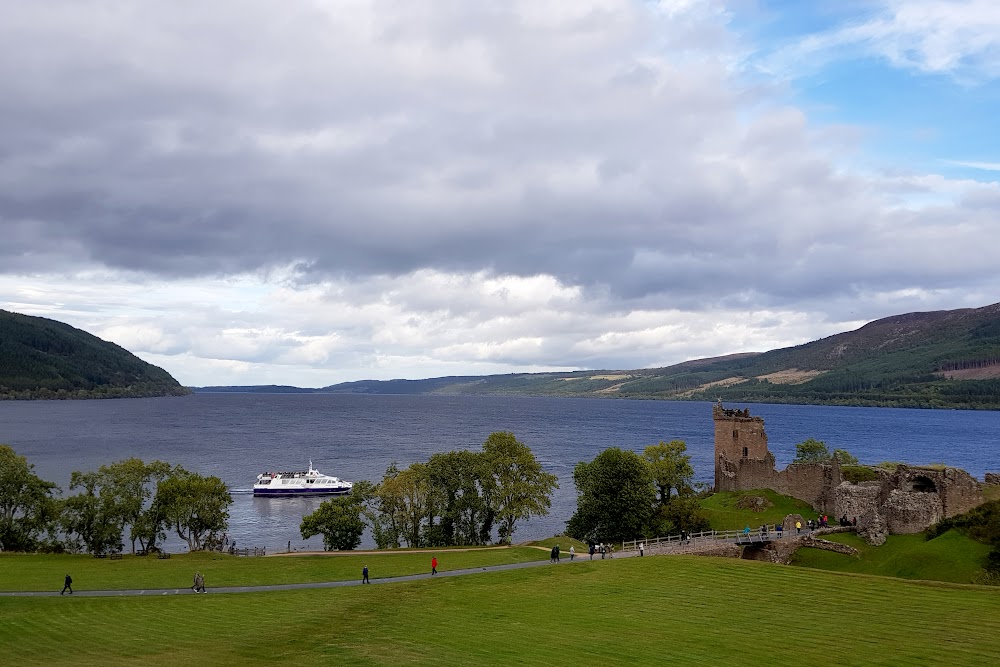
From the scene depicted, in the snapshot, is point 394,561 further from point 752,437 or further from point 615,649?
point 752,437

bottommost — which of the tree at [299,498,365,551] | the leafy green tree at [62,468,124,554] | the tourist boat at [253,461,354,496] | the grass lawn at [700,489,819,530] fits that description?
the tourist boat at [253,461,354,496]

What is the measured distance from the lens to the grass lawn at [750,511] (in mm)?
62156

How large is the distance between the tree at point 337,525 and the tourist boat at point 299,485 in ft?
171

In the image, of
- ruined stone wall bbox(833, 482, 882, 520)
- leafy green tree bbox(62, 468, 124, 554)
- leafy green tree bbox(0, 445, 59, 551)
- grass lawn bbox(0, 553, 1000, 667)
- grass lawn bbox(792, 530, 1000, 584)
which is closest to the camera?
grass lawn bbox(0, 553, 1000, 667)

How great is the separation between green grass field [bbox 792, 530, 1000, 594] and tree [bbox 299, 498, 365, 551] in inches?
1432

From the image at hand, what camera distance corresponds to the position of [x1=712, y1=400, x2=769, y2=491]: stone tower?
249ft

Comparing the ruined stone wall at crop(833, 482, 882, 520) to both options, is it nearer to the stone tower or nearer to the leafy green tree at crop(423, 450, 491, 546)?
the stone tower

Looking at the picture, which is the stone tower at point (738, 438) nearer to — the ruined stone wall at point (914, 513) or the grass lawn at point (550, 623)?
the ruined stone wall at point (914, 513)

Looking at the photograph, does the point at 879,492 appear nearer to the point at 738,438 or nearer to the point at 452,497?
the point at 738,438

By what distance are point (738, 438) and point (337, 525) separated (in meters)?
44.8

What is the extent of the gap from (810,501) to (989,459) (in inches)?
4833

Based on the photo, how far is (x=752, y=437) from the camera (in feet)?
250

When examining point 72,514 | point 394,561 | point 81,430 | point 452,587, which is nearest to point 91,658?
point 452,587

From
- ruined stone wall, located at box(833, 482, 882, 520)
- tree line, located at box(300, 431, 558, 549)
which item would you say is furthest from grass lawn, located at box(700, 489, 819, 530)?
tree line, located at box(300, 431, 558, 549)
